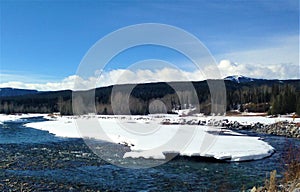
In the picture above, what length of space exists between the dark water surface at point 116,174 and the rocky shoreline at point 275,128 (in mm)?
13828

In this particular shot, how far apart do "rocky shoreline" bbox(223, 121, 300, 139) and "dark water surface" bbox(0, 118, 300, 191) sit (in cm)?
1383

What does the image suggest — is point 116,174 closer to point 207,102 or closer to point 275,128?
point 275,128

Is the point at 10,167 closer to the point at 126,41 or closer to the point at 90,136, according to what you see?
the point at 126,41

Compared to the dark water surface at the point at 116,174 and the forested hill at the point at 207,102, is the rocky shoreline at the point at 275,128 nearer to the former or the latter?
the forested hill at the point at 207,102

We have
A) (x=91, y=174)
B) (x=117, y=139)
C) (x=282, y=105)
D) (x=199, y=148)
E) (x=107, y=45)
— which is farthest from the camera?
(x=282, y=105)

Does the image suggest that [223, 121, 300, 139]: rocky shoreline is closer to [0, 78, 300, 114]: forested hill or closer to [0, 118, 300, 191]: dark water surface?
[0, 78, 300, 114]: forested hill

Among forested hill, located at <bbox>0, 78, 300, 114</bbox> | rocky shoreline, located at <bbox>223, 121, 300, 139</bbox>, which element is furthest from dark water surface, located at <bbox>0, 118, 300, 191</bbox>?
forested hill, located at <bbox>0, 78, 300, 114</bbox>

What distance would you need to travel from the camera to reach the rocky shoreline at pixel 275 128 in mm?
29359

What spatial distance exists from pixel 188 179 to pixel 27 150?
10.8 m

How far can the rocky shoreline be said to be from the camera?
96.3 ft

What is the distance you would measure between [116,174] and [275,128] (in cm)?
2422

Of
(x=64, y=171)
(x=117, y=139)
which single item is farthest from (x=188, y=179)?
(x=117, y=139)

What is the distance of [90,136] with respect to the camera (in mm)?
26984

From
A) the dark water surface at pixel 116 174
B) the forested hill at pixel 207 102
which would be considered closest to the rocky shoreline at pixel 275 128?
the forested hill at pixel 207 102
